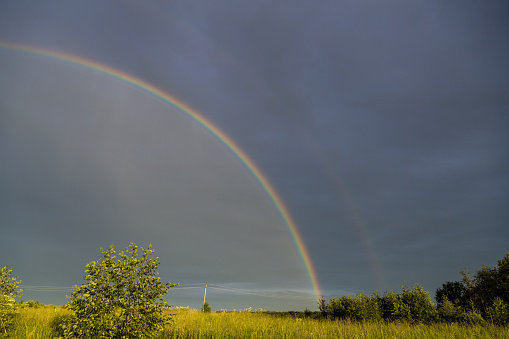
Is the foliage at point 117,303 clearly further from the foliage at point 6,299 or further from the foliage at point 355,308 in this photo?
the foliage at point 355,308

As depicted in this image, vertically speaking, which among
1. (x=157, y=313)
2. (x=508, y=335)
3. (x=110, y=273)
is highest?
(x=110, y=273)

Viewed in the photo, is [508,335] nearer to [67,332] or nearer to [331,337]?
[331,337]

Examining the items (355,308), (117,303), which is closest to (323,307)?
(355,308)

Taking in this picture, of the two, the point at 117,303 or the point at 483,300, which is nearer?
the point at 117,303

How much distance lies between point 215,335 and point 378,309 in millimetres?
24142

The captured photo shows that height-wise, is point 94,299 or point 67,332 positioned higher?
point 94,299

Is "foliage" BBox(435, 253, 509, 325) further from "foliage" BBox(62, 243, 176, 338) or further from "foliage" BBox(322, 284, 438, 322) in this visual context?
"foliage" BBox(62, 243, 176, 338)

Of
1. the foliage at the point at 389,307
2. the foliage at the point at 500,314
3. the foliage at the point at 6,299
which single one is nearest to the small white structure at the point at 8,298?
the foliage at the point at 6,299

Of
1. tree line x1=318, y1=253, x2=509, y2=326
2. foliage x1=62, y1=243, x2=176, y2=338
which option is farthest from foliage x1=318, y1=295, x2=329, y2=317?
foliage x1=62, y1=243, x2=176, y2=338

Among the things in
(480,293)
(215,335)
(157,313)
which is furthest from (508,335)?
(480,293)

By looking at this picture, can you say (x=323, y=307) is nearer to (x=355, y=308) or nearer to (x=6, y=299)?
(x=355, y=308)

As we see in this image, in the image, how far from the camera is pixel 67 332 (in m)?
11.2

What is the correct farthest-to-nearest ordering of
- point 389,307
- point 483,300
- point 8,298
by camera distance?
point 483,300
point 389,307
point 8,298

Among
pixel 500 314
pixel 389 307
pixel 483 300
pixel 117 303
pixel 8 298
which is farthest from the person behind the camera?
pixel 483 300
